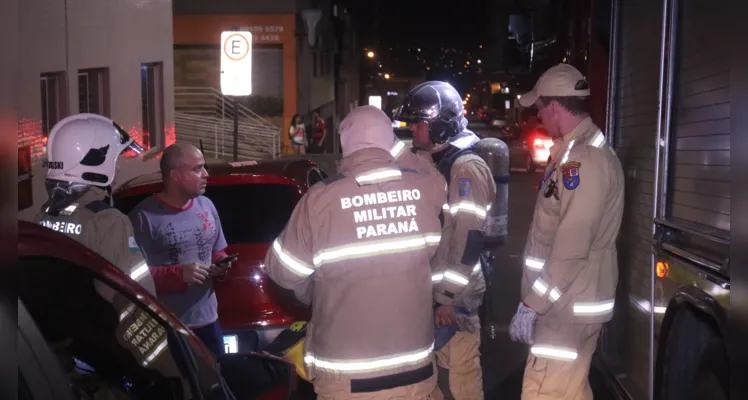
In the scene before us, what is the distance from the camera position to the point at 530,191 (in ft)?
75.3

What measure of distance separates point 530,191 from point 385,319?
Answer: 19522 mm

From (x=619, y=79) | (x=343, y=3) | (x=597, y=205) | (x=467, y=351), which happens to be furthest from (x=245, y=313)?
(x=343, y=3)

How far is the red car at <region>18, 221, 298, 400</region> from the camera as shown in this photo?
2.52 metres

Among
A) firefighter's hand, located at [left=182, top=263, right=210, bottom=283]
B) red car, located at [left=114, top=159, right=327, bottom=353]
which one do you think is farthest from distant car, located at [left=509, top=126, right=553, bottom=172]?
firefighter's hand, located at [left=182, top=263, right=210, bottom=283]

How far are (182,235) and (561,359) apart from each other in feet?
7.19

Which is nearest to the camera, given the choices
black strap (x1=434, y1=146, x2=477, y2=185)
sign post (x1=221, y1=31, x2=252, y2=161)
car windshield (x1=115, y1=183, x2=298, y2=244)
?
black strap (x1=434, y1=146, x2=477, y2=185)

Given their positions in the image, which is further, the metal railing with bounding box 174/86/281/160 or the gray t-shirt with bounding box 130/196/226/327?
the metal railing with bounding box 174/86/281/160

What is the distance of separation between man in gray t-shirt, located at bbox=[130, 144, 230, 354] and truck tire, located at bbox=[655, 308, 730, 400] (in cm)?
235

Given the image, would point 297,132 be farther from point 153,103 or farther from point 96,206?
point 96,206

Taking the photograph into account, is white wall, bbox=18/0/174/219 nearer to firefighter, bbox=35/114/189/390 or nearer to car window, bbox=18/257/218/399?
firefighter, bbox=35/114/189/390

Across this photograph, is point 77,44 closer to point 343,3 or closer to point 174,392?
point 174,392

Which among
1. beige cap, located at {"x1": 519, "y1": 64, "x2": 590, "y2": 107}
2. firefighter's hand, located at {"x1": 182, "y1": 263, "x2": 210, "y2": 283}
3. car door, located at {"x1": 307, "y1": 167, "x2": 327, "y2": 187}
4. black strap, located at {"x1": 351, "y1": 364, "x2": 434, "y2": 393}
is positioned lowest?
black strap, located at {"x1": 351, "y1": 364, "x2": 434, "y2": 393}

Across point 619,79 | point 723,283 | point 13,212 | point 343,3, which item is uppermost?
point 343,3

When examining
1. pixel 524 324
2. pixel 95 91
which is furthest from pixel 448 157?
pixel 95 91
